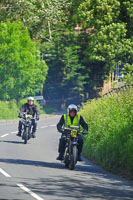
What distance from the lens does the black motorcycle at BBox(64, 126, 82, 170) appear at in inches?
616

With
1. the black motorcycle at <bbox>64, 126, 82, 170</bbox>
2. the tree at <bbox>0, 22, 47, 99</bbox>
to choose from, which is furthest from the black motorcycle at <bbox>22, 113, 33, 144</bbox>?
the tree at <bbox>0, 22, 47, 99</bbox>

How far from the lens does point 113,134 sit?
17.3m

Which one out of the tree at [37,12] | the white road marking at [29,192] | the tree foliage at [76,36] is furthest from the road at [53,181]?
the tree at [37,12]

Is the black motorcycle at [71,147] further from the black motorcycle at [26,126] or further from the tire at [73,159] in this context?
the black motorcycle at [26,126]

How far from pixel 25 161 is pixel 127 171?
11.5 feet

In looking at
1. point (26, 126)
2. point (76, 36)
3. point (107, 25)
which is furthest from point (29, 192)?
point (76, 36)

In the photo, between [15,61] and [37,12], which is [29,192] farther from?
[37,12]

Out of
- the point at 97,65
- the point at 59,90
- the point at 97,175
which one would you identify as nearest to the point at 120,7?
the point at 97,175

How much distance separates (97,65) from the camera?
58.6 m

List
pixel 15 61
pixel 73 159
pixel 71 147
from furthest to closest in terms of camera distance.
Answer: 1. pixel 15 61
2. pixel 71 147
3. pixel 73 159

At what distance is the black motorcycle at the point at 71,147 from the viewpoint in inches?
616

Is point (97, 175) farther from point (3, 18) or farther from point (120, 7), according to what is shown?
point (3, 18)

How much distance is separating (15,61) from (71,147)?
30.5 m

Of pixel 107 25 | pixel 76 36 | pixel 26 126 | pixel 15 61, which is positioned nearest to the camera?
pixel 26 126
